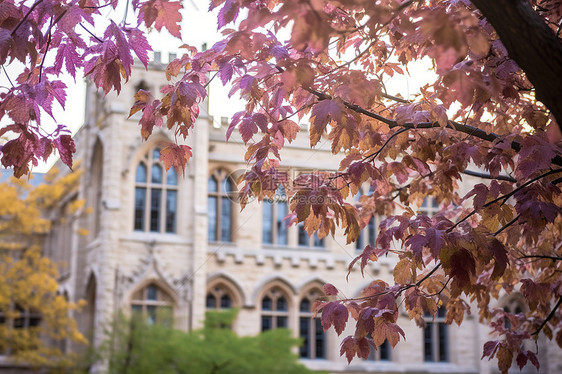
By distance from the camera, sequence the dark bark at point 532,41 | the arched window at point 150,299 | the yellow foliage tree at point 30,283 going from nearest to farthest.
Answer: the dark bark at point 532,41, the yellow foliage tree at point 30,283, the arched window at point 150,299

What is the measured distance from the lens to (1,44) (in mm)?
2691

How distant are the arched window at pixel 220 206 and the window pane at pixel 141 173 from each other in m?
1.58

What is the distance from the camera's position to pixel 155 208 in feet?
53.5

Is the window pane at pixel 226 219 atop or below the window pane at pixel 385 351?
atop

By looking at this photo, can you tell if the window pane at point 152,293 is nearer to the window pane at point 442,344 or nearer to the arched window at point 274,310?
the arched window at point 274,310

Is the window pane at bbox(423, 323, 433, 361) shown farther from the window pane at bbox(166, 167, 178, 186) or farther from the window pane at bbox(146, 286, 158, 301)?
the window pane at bbox(166, 167, 178, 186)

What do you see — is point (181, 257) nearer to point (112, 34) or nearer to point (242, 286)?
point (242, 286)

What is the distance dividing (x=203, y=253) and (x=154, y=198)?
152 centimetres

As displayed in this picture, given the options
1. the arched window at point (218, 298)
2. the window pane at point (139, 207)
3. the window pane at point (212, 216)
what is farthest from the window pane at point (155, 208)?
the arched window at point (218, 298)

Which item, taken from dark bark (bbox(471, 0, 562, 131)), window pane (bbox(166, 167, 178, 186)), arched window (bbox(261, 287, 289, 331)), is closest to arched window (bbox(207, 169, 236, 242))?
window pane (bbox(166, 167, 178, 186))

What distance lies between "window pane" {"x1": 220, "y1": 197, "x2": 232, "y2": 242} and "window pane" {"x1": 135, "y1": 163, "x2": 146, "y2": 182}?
1.91m

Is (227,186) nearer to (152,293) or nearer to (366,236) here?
(152,293)

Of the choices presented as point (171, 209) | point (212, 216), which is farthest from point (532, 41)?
point (212, 216)

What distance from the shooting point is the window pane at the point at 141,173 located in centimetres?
1642
